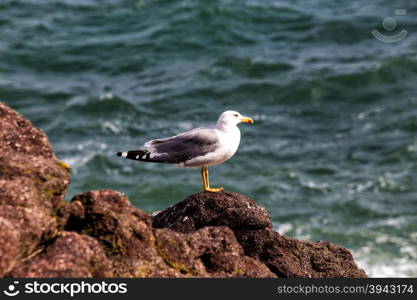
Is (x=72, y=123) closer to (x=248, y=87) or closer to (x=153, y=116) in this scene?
(x=153, y=116)

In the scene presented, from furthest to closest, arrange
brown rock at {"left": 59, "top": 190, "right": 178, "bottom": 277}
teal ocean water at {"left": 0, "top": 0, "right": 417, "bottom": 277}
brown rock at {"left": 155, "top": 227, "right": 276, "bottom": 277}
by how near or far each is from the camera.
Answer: teal ocean water at {"left": 0, "top": 0, "right": 417, "bottom": 277}
brown rock at {"left": 155, "top": 227, "right": 276, "bottom": 277}
brown rock at {"left": 59, "top": 190, "right": 178, "bottom": 277}

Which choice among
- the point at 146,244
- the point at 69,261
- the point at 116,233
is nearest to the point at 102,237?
the point at 116,233

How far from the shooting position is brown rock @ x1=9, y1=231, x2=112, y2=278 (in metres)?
8.70

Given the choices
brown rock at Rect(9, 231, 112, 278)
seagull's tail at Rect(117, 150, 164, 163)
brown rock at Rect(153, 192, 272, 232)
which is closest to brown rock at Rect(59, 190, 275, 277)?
brown rock at Rect(9, 231, 112, 278)

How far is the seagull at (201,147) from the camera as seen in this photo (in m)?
12.7

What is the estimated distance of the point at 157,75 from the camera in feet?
153

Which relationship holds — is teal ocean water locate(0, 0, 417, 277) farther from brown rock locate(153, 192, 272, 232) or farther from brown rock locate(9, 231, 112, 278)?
brown rock locate(9, 231, 112, 278)

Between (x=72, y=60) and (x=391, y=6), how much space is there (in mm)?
23427

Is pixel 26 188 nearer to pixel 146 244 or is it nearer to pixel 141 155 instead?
pixel 146 244

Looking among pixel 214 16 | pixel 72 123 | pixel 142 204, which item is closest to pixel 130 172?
pixel 142 204

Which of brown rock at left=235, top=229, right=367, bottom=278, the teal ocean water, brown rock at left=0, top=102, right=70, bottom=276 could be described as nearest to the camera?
brown rock at left=0, top=102, right=70, bottom=276

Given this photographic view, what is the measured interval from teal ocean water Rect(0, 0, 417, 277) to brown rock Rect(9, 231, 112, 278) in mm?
20052

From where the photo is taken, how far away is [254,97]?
4347cm

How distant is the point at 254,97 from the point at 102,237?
34.4m
